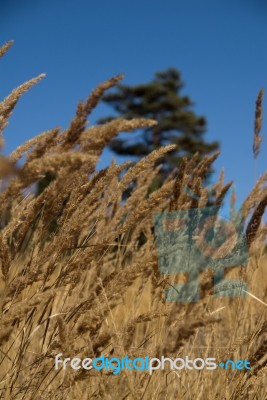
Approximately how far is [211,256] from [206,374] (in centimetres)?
43

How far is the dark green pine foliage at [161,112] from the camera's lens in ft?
101

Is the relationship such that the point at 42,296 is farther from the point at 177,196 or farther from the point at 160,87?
the point at 160,87

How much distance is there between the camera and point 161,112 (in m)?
32.0

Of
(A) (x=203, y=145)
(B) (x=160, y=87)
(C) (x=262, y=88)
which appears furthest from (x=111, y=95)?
(C) (x=262, y=88)

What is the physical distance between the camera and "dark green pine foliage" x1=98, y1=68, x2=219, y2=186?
30.7 meters
